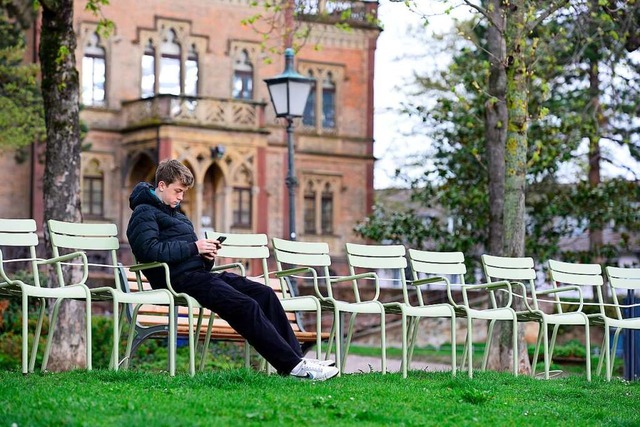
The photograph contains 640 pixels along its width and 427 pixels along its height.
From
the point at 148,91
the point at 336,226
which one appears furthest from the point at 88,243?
the point at 336,226

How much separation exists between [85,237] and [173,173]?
1270 mm

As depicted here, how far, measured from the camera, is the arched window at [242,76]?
4466 cm

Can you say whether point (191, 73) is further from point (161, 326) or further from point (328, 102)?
point (161, 326)

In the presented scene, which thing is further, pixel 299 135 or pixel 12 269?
pixel 299 135

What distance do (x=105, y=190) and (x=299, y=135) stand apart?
702 centimetres

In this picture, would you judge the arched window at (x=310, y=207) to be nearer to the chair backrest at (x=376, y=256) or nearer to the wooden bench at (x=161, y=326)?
the wooden bench at (x=161, y=326)

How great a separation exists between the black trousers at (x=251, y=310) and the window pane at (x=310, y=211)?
112 feet

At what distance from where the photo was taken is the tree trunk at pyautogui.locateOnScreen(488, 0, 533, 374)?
16203mm

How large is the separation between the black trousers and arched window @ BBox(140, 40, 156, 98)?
31.9 meters

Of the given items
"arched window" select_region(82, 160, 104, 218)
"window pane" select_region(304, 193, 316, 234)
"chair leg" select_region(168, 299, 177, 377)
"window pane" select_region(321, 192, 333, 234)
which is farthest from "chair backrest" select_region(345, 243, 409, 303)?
"window pane" select_region(321, 192, 333, 234)

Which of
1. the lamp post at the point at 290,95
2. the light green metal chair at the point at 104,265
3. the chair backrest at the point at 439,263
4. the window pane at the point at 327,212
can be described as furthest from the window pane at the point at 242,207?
the light green metal chair at the point at 104,265

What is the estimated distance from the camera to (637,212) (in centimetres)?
2945

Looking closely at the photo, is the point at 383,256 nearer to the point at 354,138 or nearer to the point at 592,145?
the point at 592,145

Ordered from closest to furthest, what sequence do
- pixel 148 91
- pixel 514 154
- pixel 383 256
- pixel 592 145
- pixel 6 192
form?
pixel 383 256
pixel 514 154
pixel 592 145
pixel 6 192
pixel 148 91
